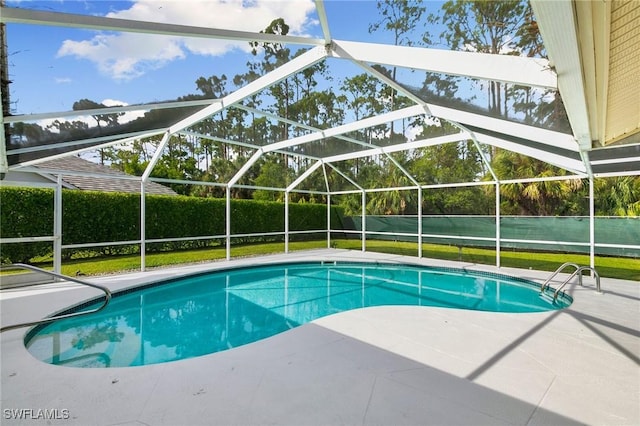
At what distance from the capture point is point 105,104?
4402mm

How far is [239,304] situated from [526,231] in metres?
8.57

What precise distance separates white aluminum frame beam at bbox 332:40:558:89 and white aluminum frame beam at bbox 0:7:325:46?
95 centimetres

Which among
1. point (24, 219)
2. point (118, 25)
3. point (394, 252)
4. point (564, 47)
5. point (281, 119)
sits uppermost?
point (281, 119)

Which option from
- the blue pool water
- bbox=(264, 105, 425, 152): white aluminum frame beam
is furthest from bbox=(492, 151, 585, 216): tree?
bbox=(264, 105, 425, 152): white aluminum frame beam

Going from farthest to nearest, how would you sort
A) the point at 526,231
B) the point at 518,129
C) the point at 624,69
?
1. the point at 526,231
2. the point at 518,129
3. the point at 624,69

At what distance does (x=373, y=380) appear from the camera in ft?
9.24

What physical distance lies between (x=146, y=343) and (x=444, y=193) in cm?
1323

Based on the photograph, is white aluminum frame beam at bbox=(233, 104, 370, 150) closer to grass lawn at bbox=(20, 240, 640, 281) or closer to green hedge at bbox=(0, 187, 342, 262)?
grass lawn at bbox=(20, 240, 640, 281)

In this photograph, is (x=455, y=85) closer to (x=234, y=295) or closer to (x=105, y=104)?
(x=105, y=104)

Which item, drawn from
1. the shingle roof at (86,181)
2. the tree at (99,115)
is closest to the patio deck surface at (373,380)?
the tree at (99,115)

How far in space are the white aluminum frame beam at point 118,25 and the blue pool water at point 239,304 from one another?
3.72 m

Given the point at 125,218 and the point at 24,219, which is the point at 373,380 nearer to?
the point at 24,219

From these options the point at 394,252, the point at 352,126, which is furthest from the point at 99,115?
the point at 394,252

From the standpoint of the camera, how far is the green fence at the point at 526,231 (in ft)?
26.0
